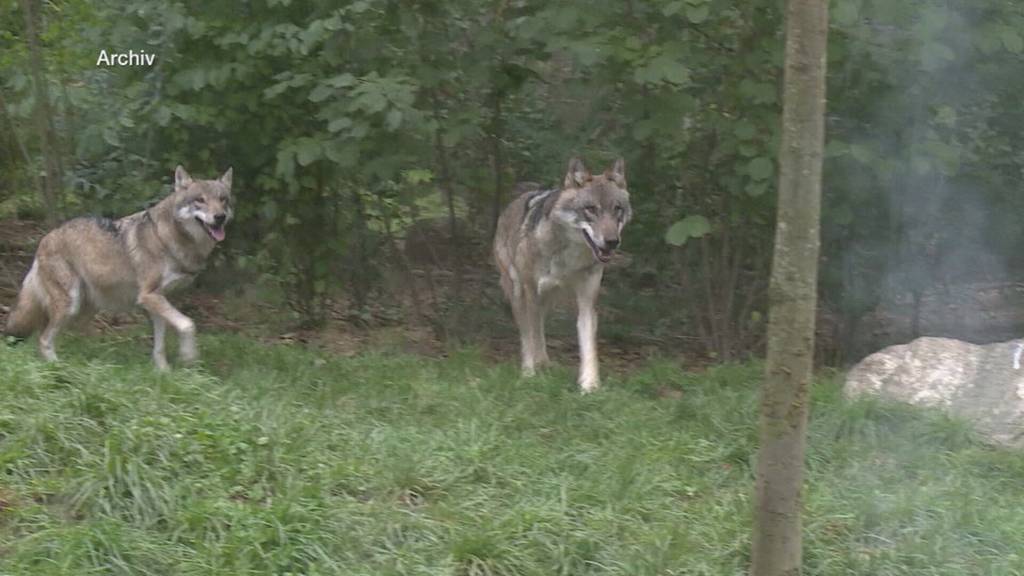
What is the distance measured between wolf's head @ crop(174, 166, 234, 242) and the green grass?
61.8 inches

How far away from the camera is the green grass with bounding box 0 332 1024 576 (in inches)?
Answer: 207

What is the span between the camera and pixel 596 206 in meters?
9.09

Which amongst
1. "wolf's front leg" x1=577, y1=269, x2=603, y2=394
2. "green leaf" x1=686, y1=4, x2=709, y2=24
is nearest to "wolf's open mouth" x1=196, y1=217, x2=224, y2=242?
"wolf's front leg" x1=577, y1=269, x2=603, y2=394

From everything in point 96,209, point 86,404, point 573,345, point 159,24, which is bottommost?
point 573,345

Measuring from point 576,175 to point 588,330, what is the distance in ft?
3.80

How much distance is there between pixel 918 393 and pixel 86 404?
481 centimetres

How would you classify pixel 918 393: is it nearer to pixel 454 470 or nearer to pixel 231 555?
pixel 454 470

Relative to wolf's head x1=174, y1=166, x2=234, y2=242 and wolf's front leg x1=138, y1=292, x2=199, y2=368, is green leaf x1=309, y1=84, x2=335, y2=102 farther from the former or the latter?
wolf's front leg x1=138, y1=292, x2=199, y2=368

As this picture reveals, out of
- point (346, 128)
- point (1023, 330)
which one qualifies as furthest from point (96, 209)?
point (1023, 330)

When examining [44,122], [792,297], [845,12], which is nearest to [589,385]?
[845,12]

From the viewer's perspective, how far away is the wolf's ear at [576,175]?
9.25 m

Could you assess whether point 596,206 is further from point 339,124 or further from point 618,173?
point 339,124

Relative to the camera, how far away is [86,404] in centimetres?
598

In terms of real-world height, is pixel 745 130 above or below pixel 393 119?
below
